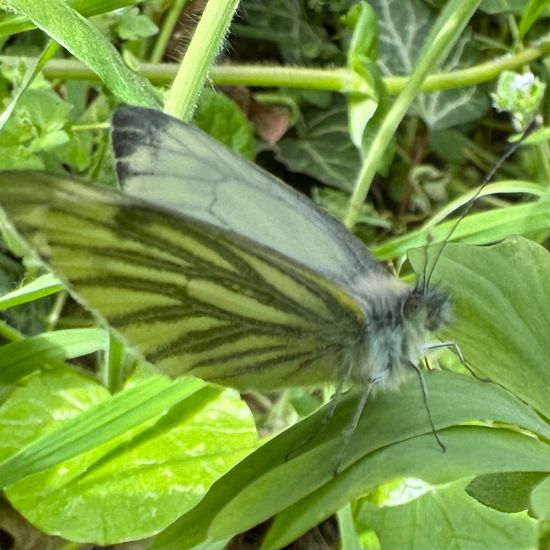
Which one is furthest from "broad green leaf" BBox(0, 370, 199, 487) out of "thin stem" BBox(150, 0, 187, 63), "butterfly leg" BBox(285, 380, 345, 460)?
"thin stem" BBox(150, 0, 187, 63)

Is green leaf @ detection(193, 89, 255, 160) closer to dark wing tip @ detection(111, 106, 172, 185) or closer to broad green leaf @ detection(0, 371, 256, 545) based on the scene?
broad green leaf @ detection(0, 371, 256, 545)

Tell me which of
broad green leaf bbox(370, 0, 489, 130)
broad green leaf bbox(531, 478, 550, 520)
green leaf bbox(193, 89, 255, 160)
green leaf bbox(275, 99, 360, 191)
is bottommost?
green leaf bbox(275, 99, 360, 191)

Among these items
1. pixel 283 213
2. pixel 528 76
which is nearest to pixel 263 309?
pixel 283 213

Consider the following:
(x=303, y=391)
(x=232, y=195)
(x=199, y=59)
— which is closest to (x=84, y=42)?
(x=199, y=59)

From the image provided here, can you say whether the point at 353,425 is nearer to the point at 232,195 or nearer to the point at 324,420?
the point at 324,420

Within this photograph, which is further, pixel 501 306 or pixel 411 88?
pixel 411 88

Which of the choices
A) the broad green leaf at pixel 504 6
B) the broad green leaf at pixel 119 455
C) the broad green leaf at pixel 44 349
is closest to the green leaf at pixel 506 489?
the broad green leaf at pixel 119 455
